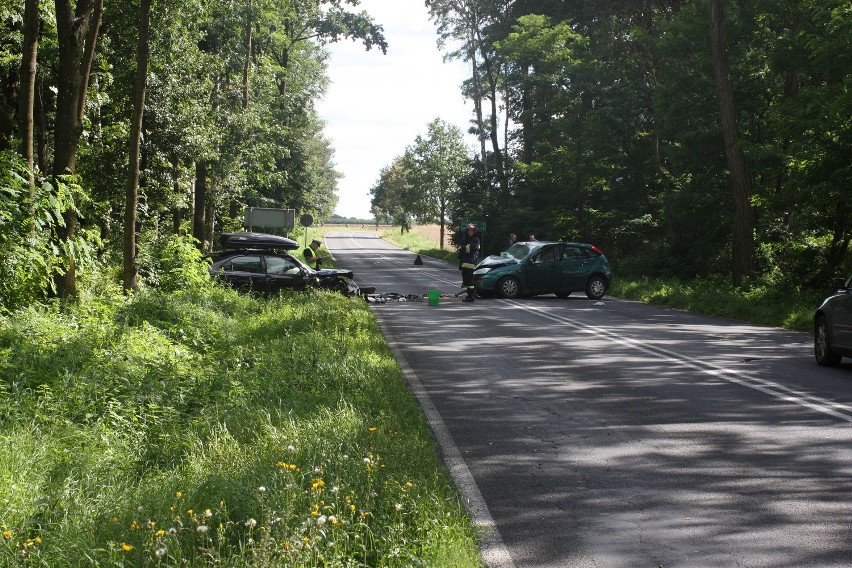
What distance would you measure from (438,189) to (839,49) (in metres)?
75.3

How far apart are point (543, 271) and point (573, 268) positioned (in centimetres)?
96

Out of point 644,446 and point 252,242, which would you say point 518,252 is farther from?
point 644,446

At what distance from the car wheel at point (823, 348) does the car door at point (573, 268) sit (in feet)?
47.5

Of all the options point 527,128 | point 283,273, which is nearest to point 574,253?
point 283,273

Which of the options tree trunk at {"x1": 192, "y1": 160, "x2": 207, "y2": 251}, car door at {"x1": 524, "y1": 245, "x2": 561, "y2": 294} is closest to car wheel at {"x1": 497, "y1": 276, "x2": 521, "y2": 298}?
car door at {"x1": 524, "y1": 245, "x2": 561, "y2": 294}

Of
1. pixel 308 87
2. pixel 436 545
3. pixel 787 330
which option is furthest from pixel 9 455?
pixel 308 87

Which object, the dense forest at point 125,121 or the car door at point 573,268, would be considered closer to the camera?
the dense forest at point 125,121

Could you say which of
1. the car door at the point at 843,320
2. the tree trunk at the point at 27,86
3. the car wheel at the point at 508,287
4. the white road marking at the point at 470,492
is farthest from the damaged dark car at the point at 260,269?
the car door at the point at 843,320

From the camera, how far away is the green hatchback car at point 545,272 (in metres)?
27.8

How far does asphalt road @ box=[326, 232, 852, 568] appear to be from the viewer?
5.58 m

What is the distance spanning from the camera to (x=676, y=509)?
625 cm

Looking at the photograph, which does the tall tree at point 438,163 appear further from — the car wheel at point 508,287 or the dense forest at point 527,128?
the car wheel at point 508,287

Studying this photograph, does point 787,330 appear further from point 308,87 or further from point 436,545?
point 308,87

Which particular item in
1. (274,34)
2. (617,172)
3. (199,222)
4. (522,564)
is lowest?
(522,564)
